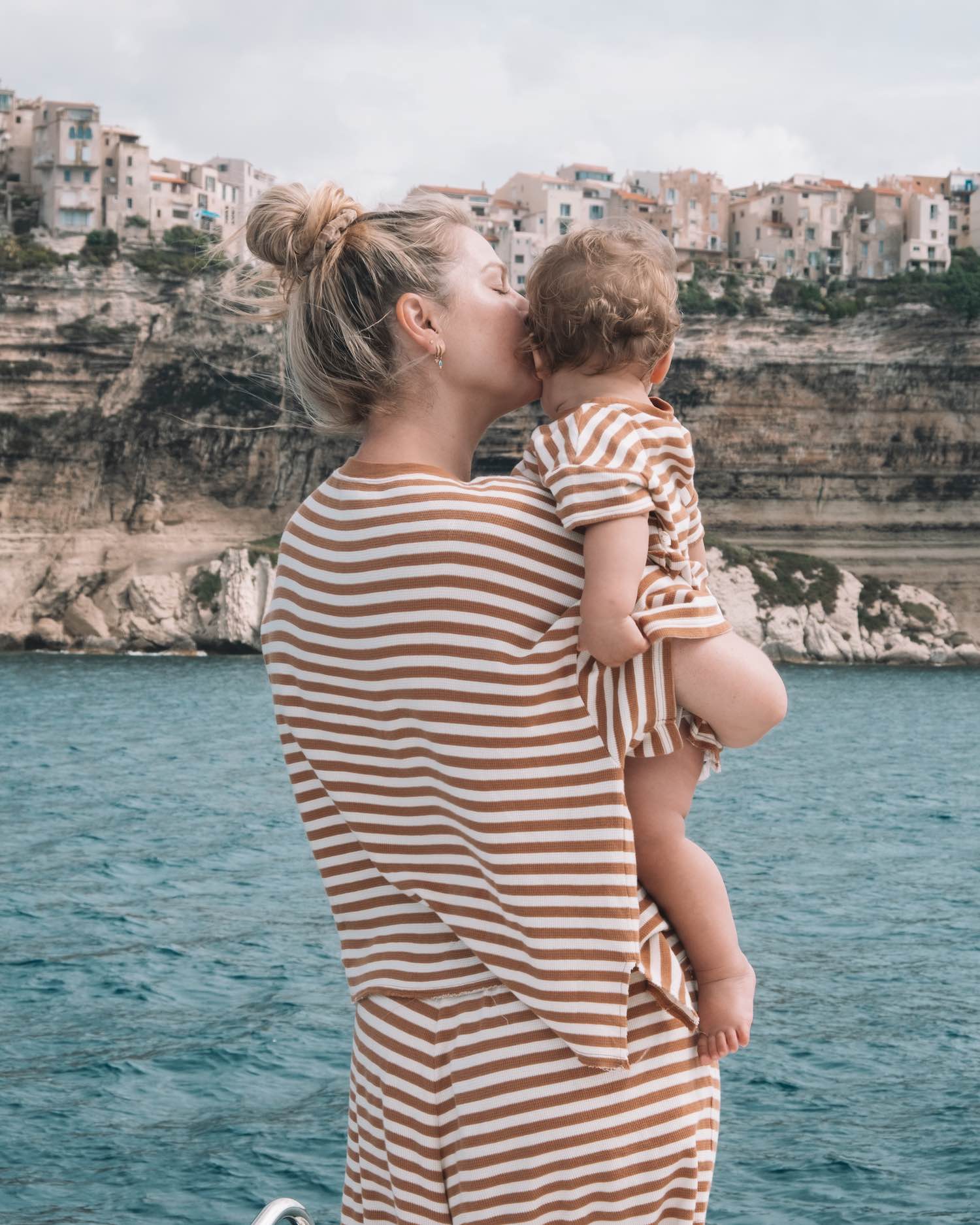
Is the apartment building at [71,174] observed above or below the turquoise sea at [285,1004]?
above

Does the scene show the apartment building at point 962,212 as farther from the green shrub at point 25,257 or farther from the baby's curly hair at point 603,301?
the baby's curly hair at point 603,301

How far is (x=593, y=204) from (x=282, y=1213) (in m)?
82.5

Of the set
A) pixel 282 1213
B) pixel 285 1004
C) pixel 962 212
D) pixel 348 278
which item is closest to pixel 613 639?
pixel 348 278

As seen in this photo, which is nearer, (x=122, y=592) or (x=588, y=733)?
(x=588, y=733)

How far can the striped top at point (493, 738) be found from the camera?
161cm

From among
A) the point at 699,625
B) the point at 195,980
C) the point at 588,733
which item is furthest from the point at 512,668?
the point at 195,980

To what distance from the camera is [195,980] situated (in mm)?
14703

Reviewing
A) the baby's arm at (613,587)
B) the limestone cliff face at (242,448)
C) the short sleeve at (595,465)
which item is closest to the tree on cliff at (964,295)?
the limestone cliff face at (242,448)

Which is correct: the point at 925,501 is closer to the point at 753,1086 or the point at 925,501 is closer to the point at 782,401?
the point at 782,401

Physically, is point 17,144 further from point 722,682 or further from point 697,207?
point 722,682

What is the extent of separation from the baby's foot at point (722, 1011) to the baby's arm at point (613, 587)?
1.52 feet

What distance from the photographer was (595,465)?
164 centimetres

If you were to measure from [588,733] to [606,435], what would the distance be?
0.36 meters

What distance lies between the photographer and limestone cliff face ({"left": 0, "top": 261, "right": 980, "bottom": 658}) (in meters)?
58.3
